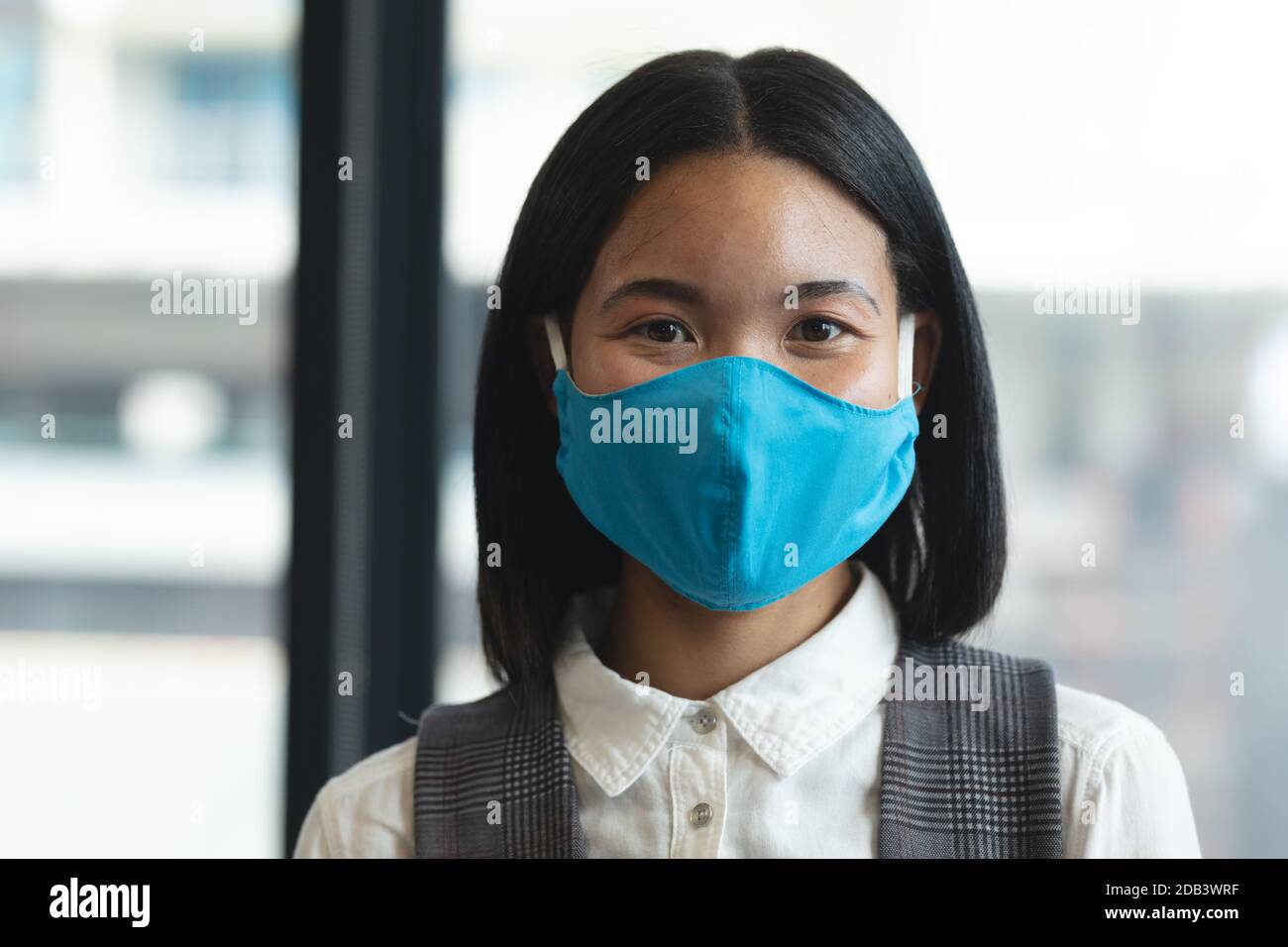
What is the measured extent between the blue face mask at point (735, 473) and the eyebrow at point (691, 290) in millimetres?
56

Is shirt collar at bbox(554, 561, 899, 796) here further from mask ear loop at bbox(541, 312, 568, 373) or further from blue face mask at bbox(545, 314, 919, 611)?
mask ear loop at bbox(541, 312, 568, 373)

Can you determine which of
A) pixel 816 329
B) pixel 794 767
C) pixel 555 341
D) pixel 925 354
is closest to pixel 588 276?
pixel 555 341

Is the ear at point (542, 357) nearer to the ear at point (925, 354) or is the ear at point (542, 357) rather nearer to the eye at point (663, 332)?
the eye at point (663, 332)

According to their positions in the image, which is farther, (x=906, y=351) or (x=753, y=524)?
(x=906, y=351)

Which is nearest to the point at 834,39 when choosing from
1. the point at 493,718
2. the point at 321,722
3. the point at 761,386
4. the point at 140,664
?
the point at 761,386

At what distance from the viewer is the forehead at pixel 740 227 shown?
907 mm

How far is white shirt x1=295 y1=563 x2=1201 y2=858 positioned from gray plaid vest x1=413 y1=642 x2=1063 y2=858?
2cm

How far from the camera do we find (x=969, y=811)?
0.93 metres

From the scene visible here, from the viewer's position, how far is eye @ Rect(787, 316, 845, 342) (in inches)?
36.7

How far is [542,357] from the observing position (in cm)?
105

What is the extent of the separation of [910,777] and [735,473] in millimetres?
285

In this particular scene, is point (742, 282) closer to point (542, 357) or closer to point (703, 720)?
point (542, 357)

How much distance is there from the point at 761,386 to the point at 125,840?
132 centimetres
